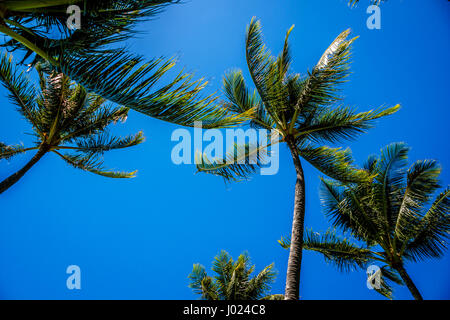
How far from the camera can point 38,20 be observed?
9.84 ft

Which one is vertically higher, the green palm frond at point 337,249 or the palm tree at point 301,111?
the palm tree at point 301,111

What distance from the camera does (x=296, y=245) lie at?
5.40 m

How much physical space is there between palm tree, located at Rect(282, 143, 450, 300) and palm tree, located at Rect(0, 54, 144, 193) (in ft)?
23.4

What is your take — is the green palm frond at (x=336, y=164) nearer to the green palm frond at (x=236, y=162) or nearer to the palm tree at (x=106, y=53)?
the green palm frond at (x=236, y=162)

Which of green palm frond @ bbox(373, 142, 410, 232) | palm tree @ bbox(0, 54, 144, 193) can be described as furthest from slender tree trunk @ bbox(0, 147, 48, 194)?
green palm frond @ bbox(373, 142, 410, 232)

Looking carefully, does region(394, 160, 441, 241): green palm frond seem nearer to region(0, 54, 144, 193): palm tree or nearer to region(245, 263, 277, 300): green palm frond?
Answer: region(245, 263, 277, 300): green palm frond

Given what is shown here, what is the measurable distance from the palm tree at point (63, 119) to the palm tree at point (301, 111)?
12.0 ft

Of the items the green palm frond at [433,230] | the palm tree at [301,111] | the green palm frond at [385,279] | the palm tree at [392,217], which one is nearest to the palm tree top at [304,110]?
the palm tree at [301,111]

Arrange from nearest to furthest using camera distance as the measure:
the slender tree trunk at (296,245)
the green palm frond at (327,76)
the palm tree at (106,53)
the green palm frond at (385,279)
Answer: the palm tree at (106,53), the slender tree trunk at (296,245), the green palm frond at (327,76), the green palm frond at (385,279)

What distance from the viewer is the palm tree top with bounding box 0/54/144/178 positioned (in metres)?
6.97

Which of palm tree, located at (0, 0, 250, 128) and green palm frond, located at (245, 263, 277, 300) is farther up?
palm tree, located at (0, 0, 250, 128)

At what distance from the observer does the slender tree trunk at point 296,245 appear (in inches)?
188
